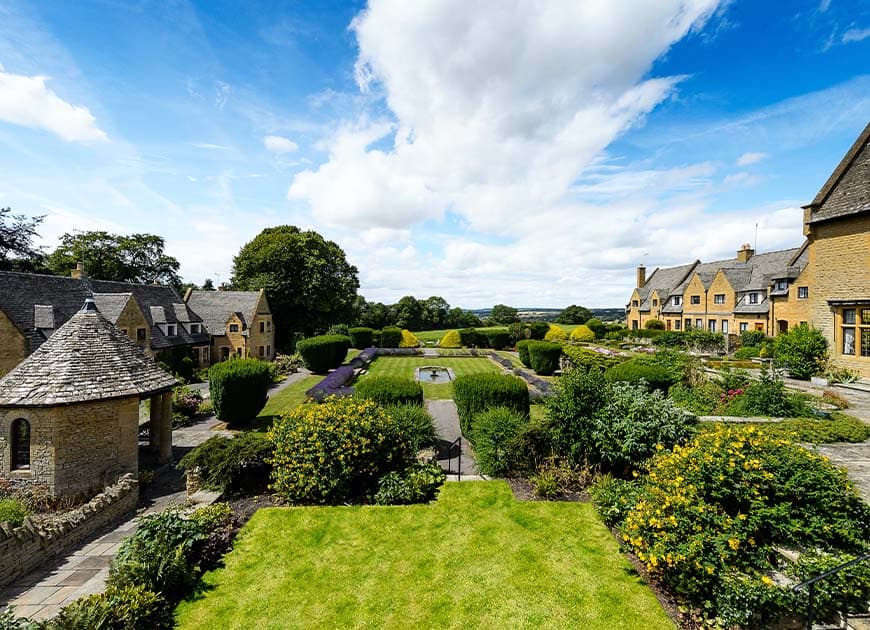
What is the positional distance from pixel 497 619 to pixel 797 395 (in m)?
14.6

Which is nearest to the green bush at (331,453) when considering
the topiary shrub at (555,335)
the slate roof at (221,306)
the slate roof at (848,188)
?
the slate roof at (848,188)

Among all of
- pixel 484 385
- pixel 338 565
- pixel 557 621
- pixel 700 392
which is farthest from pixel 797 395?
pixel 338 565

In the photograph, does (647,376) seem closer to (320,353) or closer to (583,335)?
(320,353)

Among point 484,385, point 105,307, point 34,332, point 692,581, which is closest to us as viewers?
point 692,581

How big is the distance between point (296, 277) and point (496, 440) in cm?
3676

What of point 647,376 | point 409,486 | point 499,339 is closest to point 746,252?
point 499,339

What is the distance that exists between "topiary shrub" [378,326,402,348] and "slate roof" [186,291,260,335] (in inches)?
631

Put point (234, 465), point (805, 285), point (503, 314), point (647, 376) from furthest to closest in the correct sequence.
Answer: point (503, 314)
point (805, 285)
point (647, 376)
point (234, 465)

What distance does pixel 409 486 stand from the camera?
9047 mm

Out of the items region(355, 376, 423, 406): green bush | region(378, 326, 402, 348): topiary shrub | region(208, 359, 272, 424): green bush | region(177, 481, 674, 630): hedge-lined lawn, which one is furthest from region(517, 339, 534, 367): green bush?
region(177, 481, 674, 630): hedge-lined lawn

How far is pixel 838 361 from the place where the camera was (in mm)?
17172

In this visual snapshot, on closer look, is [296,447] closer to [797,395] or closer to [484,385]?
[484,385]

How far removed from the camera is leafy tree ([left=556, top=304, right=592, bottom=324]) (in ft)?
320

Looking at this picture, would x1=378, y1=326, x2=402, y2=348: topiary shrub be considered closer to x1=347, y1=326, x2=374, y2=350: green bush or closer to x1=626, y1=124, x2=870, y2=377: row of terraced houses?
x1=347, y1=326, x2=374, y2=350: green bush
